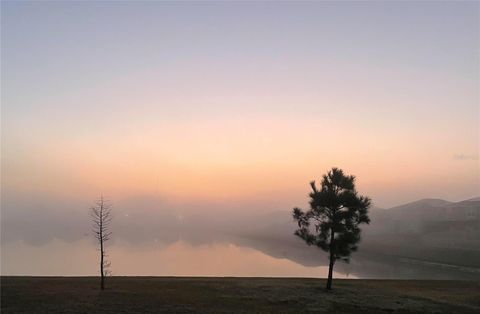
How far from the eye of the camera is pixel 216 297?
3428 cm

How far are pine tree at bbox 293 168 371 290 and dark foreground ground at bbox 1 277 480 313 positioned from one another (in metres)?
4.03

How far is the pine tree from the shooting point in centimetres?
3969

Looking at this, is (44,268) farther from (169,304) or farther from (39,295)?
(169,304)

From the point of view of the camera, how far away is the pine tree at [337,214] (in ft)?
130

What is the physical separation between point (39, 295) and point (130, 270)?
173 ft

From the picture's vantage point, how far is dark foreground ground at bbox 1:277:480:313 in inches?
1170

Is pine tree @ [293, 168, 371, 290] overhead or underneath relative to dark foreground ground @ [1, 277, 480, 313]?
overhead

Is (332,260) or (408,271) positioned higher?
(332,260)

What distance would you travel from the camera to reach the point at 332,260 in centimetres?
3975

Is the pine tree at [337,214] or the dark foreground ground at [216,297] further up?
the pine tree at [337,214]

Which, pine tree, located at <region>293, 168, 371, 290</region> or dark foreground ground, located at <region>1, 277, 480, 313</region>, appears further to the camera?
pine tree, located at <region>293, 168, 371, 290</region>

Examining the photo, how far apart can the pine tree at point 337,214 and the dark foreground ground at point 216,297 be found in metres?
4.03

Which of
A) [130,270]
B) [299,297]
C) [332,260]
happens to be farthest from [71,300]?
[130,270]

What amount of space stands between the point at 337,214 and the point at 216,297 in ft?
44.2
